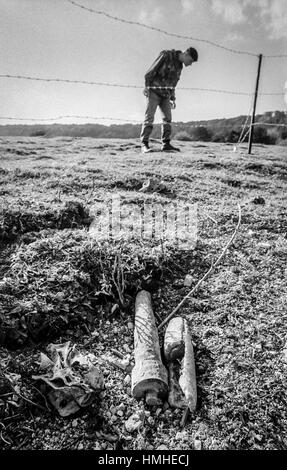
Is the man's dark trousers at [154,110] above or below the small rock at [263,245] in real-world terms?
above

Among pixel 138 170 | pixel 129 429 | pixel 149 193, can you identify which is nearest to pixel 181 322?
pixel 129 429

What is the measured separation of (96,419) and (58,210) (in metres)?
2.94

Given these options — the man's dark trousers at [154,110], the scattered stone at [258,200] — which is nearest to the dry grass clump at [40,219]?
the scattered stone at [258,200]

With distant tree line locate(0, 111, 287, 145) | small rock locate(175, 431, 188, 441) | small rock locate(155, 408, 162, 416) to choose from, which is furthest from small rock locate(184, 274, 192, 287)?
distant tree line locate(0, 111, 287, 145)

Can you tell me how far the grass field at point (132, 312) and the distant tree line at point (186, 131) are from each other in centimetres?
1336

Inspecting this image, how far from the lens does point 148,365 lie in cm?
229

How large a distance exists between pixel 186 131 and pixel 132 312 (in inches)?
683

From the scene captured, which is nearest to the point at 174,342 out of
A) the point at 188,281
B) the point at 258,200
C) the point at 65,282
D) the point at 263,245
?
the point at 188,281

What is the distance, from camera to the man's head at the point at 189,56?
761 cm

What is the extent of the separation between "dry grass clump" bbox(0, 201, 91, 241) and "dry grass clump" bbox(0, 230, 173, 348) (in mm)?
421

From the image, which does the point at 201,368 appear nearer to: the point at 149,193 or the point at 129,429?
the point at 129,429

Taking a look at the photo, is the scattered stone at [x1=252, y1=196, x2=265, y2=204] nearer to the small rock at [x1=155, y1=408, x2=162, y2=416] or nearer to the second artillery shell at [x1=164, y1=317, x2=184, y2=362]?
the second artillery shell at [x1=164, y1=317, x2=184, y2=362]

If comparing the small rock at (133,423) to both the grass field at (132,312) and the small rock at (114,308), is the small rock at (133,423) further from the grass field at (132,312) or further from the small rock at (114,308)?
the small rock at (114,308)

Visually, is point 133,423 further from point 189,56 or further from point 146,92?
point 189,56
